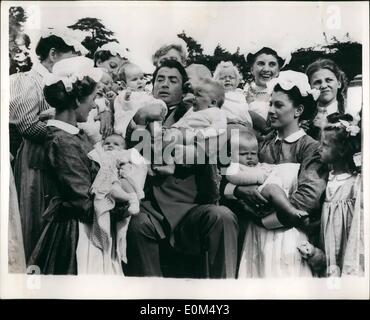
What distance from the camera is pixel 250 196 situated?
8.98 feet

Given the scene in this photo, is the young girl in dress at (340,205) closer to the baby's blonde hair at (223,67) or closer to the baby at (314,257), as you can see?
the baby at (314,257)

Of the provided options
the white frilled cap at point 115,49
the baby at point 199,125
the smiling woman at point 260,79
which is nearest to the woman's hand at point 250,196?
the baby at point 199,125

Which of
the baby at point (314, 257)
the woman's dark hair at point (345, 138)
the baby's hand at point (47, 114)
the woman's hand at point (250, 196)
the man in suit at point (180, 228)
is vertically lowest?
the baby at point (314, 257)

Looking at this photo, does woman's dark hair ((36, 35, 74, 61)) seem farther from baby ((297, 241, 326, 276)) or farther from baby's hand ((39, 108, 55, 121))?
baby ((297, 241, 326, 276))

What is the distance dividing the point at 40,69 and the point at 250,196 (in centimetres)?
133

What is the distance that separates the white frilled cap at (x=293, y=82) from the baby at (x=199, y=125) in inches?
11.4

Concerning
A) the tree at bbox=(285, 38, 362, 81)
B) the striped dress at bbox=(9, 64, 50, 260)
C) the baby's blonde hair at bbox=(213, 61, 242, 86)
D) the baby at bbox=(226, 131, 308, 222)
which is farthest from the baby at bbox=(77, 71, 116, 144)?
the tree at bbox=(285, 38, 362, 81)

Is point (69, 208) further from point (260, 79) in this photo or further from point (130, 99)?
point (260, 79)

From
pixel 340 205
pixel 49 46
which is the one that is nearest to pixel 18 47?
pixel 49 46

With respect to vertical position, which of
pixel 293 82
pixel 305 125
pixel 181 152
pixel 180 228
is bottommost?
pixel 180 228

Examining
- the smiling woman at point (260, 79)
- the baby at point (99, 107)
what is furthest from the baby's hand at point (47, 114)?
the smiling woman at point (260, 79)

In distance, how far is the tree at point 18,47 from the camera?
2750 millimetres

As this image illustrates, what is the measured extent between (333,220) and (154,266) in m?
1.00

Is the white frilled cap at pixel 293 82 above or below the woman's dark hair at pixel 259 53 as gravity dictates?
below
